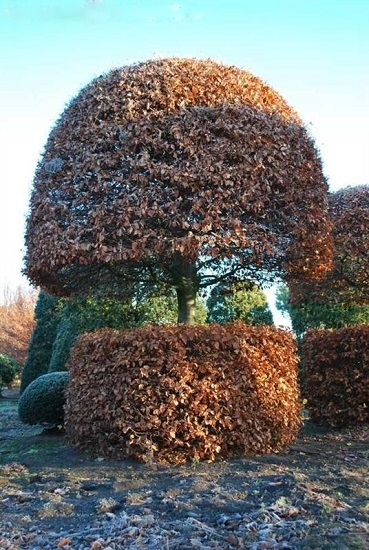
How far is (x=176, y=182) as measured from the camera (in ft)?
19.5

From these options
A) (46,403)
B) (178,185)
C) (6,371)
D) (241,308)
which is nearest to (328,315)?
(241,308)

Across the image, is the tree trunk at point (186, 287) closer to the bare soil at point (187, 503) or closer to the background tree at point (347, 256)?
the bare soil at point (187, 503)

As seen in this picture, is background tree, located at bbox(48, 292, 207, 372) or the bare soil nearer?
the bare soil

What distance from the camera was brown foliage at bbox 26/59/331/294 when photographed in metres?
5.90

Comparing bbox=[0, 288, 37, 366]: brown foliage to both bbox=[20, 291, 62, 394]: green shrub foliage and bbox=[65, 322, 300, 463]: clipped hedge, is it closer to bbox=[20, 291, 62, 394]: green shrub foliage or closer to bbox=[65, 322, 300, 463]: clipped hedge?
bbox=[20, 291, 62, 394]: green shrub foliage

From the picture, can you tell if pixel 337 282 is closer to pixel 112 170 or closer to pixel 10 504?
pixel 112 170

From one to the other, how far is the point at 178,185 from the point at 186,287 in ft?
4.65

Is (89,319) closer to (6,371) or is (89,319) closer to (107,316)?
(107,316)

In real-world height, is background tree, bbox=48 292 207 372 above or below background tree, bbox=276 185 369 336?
below

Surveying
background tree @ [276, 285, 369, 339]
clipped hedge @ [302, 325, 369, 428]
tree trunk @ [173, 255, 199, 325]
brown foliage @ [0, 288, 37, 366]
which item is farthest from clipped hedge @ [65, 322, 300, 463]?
brown foliage @ [0, 288, 37, 366]

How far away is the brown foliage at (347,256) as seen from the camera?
343 inches

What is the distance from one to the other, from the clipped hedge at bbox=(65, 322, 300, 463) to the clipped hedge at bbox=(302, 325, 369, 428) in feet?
6.65

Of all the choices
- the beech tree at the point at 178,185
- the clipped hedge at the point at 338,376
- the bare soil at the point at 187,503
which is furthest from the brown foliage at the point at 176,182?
the bare soil at the point at 187,503

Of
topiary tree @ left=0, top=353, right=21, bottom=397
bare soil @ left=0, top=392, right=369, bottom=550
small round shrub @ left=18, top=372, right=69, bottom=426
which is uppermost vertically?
topiary tree @ left=0, top=353, right=21, bottom=397
